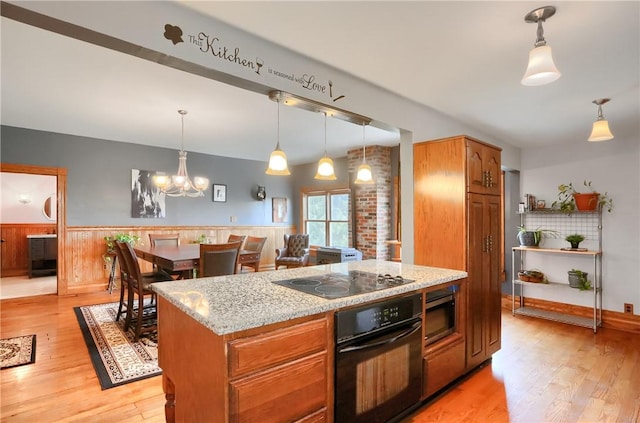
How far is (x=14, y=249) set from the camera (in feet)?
22.9

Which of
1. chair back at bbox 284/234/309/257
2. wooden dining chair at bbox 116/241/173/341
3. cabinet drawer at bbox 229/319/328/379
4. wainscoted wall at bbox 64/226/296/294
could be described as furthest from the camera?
chair back at bbox 284/234/309/257

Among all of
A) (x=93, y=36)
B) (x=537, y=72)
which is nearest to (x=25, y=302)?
(x=93, y=36)

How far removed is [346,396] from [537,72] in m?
1.89

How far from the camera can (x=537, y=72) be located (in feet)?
5.42

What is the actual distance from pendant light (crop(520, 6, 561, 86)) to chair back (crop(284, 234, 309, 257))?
5202 mm

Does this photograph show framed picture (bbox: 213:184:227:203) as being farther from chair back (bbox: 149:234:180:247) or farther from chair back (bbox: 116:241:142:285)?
chair back (bbox: 116:241:142:285)

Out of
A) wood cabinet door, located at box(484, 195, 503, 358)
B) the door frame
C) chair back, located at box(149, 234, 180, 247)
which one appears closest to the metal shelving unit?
wood cabinet door, located at box(484, 195, 503, 358)

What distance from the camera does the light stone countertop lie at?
1.30 metres

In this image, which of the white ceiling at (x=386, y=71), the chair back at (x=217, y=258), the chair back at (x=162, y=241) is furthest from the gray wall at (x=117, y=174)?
the chair back at (x=217, y=258)

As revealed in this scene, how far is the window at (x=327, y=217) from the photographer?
6785mm

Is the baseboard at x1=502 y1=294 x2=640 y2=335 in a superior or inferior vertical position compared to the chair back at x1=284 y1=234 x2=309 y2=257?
inferior

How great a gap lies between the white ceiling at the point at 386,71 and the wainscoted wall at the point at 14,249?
3749mm

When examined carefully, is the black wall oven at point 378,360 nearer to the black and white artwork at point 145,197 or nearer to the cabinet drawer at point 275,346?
the cabinet drawer at point 275,346

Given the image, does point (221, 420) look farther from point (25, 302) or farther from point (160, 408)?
point (25, 302)
